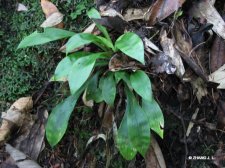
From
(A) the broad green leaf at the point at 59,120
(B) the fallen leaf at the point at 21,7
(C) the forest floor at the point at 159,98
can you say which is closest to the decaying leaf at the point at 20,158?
(C) the forest floor at the point at 159,98

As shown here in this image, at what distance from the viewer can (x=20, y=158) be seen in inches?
78.7

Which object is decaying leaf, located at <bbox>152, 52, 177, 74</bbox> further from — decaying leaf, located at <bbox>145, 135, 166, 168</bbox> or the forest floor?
decaying leaf, located at <bbox>145, 135, 166, 168</bbox>

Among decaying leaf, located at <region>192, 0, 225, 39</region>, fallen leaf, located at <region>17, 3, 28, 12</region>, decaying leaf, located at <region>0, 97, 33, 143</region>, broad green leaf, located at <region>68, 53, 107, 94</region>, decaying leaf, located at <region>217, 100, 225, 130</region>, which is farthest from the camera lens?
fallen leaf, located at <region>17, 3, 28, 12</region>

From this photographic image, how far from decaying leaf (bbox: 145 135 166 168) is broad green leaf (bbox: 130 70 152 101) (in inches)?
11.9

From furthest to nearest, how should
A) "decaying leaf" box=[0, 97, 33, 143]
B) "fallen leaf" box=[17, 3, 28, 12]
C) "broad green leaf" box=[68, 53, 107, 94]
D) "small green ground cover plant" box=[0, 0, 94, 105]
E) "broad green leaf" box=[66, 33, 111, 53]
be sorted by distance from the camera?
1. "fallen leaf" box=[17, 3, 28, 12]
2. "small green ground cover plant" box=[0, 0, 94, 105]
3. "decaying leaf" box=[0, 97, 33, 143]
4. "broad green leaf" box=[66, 33, 111, 53]
5. "broad green leaf" box=[68, 53, 107, 94]

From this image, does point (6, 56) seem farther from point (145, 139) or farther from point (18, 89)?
point (145, 139)

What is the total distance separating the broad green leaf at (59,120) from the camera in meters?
1.85

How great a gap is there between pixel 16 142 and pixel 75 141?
1.08ft

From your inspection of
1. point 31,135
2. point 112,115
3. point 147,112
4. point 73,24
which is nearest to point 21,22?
point 73,24

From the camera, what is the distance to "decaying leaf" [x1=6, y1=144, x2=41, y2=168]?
1.98 m

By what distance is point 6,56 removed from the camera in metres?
2.31

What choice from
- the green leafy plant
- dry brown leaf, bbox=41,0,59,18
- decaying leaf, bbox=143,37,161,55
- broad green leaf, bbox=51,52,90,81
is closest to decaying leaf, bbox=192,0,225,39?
decaying leaf, bbox=143,37,161,55

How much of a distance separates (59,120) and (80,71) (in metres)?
0.33

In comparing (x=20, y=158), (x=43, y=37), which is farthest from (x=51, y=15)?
(x=20, y=158)
